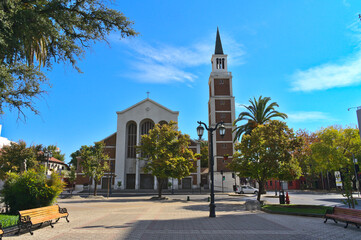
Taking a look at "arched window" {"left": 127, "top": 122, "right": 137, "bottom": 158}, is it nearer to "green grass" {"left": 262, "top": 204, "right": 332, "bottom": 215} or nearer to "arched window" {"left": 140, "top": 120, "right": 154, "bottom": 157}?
"arched window" {"left": 140, "top": 120, "right": 154, "bottom": 157}

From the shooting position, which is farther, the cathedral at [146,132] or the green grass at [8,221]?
the cathedral at [146,132]

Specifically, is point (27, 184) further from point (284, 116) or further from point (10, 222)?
point (284, 116)

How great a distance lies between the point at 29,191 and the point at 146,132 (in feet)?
124

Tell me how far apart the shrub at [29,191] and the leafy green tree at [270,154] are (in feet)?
49.5

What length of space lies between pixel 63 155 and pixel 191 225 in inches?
3534

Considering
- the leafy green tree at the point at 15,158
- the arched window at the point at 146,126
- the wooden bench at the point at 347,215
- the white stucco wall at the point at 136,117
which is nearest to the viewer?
the wooden bench at the point at 347,215

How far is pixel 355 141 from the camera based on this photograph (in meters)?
39.8

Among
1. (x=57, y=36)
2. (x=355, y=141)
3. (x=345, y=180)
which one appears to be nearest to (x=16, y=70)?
(x=57, y=36)

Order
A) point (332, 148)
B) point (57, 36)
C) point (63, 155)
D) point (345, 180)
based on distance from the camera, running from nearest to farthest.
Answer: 1. point (57, 36)
2. point (345, 180)
3. point (332, 148)
4. point (63, 155)

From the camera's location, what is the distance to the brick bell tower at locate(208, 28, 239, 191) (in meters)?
46.8

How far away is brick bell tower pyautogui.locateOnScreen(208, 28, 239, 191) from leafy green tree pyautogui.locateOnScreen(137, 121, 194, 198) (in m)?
18.4

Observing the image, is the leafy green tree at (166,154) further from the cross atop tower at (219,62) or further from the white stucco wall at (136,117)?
the cross atop tower at (219,62)

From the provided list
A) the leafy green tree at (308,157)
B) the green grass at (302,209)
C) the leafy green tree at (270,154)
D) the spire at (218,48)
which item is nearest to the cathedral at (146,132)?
the spire at (218,48)

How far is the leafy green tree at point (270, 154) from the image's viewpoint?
2056 centimetres
